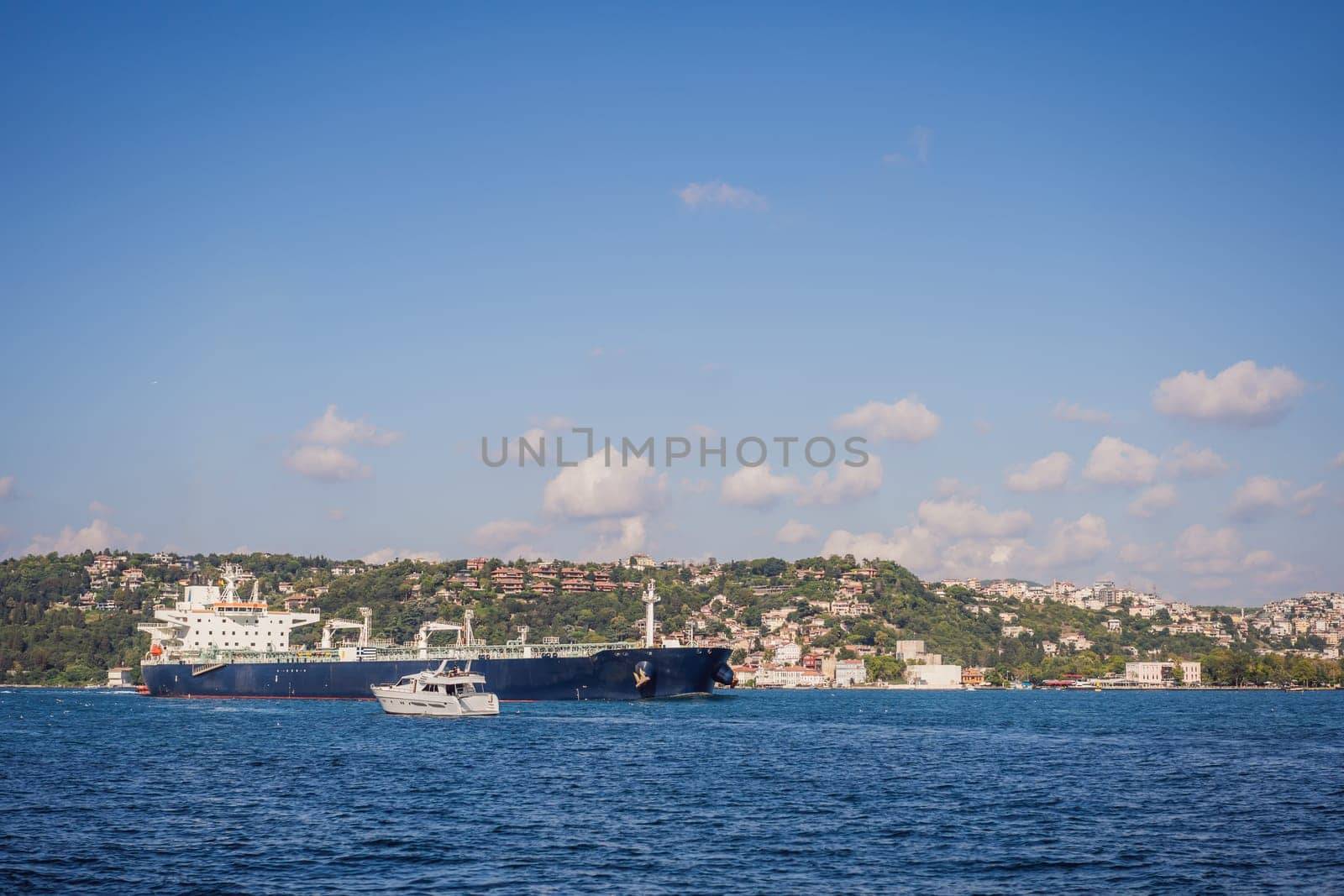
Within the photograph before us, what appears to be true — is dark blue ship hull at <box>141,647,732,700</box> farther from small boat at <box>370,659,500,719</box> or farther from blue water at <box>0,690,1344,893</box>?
blue water at <box>0,690,1344,893</box>

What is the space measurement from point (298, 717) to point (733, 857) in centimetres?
6076

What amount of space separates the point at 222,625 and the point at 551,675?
47.6 meters

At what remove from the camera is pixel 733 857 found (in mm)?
32219

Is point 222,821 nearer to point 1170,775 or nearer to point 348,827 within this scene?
point 348,827

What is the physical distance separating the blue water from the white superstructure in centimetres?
5430

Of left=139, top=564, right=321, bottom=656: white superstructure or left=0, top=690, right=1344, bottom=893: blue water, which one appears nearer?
left=0, top=690, right=1344, bottom=893: blue water

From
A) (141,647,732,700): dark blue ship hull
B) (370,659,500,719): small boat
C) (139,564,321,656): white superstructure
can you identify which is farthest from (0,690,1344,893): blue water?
(139,564,321,656): white superstructure

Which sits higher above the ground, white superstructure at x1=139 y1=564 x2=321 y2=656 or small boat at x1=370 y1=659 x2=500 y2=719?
white superstructure at x1=139 y1=564 x2=321 y2=656

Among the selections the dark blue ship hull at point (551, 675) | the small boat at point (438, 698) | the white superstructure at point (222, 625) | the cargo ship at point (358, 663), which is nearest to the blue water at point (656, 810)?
the small boat at point (438, 698)

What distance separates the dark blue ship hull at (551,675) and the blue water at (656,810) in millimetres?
24791

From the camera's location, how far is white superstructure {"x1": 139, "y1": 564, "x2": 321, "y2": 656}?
424ft

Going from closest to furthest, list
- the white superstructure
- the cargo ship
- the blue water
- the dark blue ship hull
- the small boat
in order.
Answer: the blue water, the small boat, the dark blue ship hull, the cargo ship, the white superstructure

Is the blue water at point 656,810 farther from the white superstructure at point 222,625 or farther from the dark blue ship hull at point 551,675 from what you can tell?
the white superstructure at point 222,625

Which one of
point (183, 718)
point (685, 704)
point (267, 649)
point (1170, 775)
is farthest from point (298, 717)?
point (1170, 775)
